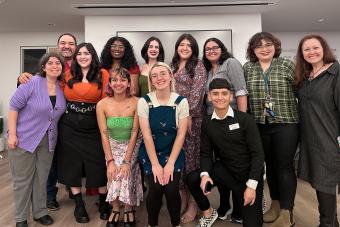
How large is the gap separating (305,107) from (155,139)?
1168 mm

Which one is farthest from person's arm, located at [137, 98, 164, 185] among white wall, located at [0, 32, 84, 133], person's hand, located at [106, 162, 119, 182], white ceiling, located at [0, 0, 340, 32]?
white wall, located at [0, 32, 84, 133]

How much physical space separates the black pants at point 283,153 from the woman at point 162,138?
27.0 inches

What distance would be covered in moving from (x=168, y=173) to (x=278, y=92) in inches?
41.9

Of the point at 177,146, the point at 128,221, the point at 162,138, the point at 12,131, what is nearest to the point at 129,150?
the point at 162,138

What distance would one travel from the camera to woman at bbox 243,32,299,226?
2166 millimetres

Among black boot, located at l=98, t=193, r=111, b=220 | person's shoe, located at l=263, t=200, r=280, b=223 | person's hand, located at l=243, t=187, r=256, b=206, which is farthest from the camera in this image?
black boot, located at l=98, t=193, r=111, b=220

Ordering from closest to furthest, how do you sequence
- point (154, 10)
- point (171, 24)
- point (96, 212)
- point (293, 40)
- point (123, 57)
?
1. point (96, 212)
2. point (123, 57)
3. point (154, 10)
4. point (171, 24)
5. point (293, 40)

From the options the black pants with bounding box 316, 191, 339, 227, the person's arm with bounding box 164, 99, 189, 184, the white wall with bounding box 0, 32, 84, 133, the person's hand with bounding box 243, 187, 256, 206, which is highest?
the white wall with bounding box 0, 32, 84, 133

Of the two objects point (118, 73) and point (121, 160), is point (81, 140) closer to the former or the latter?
point (121, 160)

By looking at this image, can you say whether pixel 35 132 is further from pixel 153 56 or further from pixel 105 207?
pixel 153 56

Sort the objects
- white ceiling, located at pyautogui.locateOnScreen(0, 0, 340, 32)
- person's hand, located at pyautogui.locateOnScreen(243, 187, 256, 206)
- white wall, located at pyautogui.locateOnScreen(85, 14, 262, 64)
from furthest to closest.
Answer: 1. white wall, located at pyautogui.locateOnScreen(85, 14, 262, 64)
2. white ceiling, located at pyautogui.locateOnScreen(0, 0, 340, 32)
3. person's hand, located at pyautogui.locateOnScreen(243, 187, 256, 206)

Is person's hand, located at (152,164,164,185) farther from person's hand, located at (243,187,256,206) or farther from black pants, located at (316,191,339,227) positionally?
black pants, located at (316,191,339,227)

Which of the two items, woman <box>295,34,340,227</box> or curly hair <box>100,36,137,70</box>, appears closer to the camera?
woman <box>295,34,340,227</box>

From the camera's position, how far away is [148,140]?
215 centimetres
